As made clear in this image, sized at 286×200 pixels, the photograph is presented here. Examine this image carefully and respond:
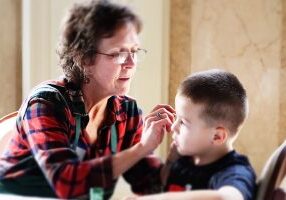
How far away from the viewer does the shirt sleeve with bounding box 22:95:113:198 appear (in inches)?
18.6

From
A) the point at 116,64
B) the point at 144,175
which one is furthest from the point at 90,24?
the point at 144,175

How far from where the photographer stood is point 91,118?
528mm

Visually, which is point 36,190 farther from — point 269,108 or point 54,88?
point 269,108

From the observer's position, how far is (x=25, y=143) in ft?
1.93

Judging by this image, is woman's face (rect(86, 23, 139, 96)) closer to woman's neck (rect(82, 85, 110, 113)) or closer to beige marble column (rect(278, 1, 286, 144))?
woman's neck (rect(82, 85, 110, 113))

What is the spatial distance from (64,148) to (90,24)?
12cm

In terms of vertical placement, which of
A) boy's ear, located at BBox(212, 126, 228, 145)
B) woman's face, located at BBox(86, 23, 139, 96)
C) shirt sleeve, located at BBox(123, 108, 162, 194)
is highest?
woman's face, located at BBox(86, 23, 139, 96)

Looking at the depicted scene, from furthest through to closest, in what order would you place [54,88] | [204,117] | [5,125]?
[5,125] → [54,88] → [204,117]

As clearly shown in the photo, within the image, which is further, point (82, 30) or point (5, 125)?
point (5, 125)

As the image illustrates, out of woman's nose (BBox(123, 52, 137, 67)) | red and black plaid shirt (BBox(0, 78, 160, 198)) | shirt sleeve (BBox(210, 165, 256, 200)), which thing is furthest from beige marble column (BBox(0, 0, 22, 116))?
shirt sleeve (BBox(210, 165, 256, 200))

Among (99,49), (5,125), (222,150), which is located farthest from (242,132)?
(5,125)

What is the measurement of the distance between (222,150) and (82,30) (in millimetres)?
176

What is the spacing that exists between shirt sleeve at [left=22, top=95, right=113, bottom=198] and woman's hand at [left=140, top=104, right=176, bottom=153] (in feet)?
0.14

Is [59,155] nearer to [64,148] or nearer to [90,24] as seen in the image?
[64,148]
